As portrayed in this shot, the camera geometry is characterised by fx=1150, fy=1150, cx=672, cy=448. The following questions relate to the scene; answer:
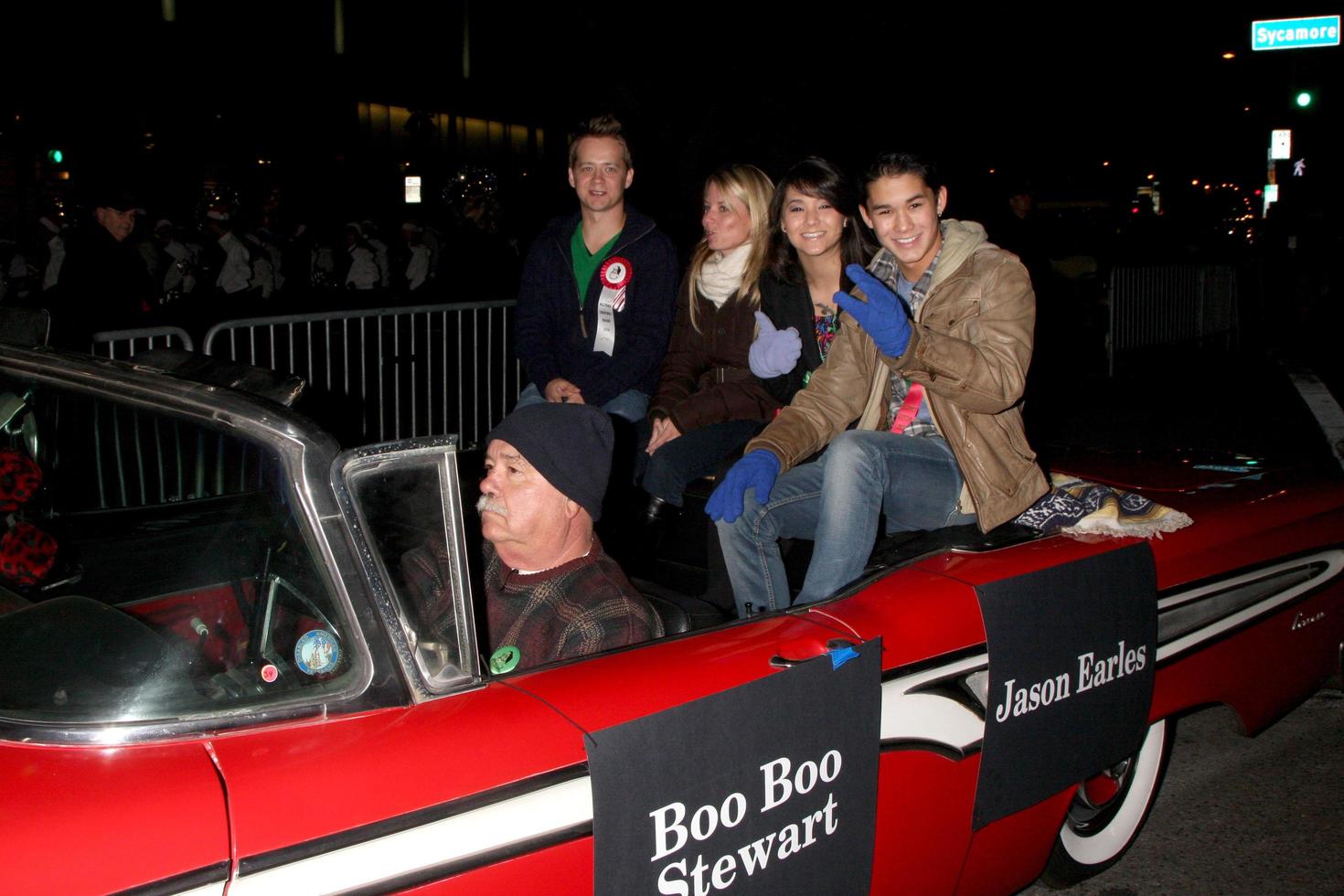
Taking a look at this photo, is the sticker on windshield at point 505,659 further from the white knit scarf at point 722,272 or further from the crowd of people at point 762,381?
the white knit scarf at point 722,272

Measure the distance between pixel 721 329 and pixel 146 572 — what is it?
7.72 feet

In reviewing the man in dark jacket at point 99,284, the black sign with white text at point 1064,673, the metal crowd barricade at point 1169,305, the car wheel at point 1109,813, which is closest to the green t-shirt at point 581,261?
the black sign with white text at point 1064,673

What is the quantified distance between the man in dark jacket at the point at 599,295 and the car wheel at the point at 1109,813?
6.33 feet

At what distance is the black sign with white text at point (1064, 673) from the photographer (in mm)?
2432

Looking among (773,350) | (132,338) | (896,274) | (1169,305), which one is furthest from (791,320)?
(1169,305)

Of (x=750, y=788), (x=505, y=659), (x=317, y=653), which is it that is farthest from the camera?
(x=505, y=659)

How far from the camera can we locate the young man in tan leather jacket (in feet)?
9.36

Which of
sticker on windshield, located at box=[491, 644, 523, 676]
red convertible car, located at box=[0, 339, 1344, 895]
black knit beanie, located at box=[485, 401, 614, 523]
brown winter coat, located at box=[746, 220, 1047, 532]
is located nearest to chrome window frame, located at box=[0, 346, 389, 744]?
red convertible car, located at box=[0, 339, 1344, 895]

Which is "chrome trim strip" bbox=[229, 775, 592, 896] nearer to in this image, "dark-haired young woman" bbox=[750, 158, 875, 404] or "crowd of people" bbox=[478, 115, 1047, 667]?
"crowd of people" bbox=[478, 115, 1047, 667]

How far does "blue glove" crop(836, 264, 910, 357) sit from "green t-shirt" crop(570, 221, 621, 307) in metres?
1.74

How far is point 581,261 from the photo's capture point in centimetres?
445

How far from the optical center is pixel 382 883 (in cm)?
156

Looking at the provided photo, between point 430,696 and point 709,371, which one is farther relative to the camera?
point 709,371

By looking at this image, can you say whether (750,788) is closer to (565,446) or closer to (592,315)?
(565,446)
